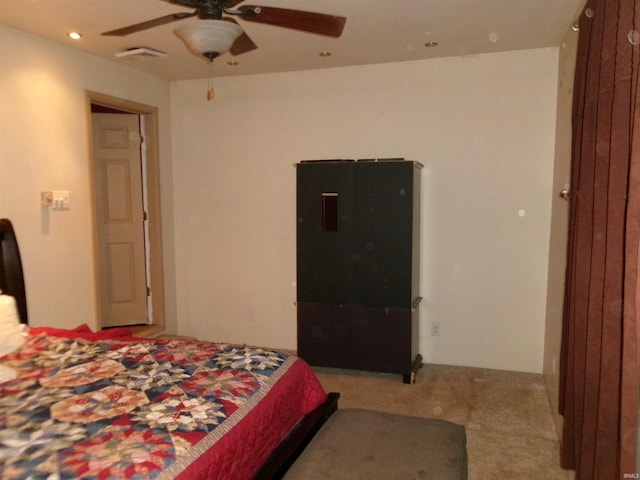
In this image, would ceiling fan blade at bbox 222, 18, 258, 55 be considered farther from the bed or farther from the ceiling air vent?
the bed

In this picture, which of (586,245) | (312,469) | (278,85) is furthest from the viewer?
(278,85)

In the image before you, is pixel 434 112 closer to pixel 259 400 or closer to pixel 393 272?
pixel 393 272

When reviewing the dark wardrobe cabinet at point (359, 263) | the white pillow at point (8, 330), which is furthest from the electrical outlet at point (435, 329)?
the white pillow at point (8, 330)

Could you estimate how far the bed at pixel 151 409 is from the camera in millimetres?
1435

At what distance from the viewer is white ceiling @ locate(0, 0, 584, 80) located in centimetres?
283

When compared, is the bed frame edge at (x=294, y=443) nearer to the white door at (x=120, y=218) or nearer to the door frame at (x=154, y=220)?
the door frame at (x=154, y=220)

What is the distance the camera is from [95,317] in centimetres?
389

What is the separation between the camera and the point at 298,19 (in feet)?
7.07

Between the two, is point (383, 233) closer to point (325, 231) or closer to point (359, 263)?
point (359, 263)

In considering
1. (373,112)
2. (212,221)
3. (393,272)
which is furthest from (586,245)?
(212,221)

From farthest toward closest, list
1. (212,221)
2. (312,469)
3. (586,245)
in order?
(212,221)
(586,245)
(312,469)

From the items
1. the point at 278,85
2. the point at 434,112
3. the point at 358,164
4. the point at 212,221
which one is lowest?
the point at 212,221

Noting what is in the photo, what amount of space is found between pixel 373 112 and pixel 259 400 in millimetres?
2875

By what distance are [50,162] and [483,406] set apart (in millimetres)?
3514
